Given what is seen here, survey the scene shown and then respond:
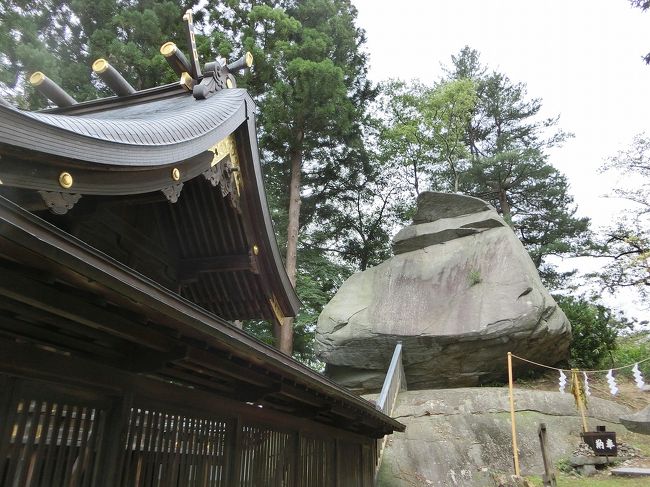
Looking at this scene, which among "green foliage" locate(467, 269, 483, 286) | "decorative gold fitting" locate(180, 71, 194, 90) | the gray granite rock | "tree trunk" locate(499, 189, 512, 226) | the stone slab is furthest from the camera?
"tree trunk" locate(499, 189, 512, 226)

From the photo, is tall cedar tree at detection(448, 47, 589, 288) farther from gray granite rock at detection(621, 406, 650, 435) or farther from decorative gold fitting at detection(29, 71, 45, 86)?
decorative gold fitting at detection(29, 71, 45, 86)

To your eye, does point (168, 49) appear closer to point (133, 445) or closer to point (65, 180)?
point (65, 180)

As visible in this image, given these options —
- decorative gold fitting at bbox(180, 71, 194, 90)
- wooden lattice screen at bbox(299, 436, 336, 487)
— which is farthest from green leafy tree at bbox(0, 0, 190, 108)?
wooden lattice screen at bbox(299, 436, 336, 487)

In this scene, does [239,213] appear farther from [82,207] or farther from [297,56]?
[297,56]

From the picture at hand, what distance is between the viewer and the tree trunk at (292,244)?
47.9 feet

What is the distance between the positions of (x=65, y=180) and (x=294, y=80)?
15.1m

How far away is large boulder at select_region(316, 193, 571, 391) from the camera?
13.3 meters

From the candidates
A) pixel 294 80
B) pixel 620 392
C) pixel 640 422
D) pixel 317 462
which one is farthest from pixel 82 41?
pixel 620 392

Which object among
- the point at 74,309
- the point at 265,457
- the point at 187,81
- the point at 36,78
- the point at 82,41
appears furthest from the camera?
the point at 82,41

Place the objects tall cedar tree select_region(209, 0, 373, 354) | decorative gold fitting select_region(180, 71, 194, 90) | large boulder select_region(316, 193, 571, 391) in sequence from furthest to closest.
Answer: tall cedar tree select_region(209, 0, 373, 354) → large boulder select_region(316, 193, 571, 391) → decorative gold fitting select_region(180, 71, 194, 90)

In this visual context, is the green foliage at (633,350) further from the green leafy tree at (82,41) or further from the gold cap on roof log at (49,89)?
the green leafy tree at (82,41)

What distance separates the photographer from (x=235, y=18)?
18.3 m

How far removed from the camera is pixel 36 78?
13.3 ft

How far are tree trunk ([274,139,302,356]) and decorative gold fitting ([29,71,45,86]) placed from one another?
33.0ft
